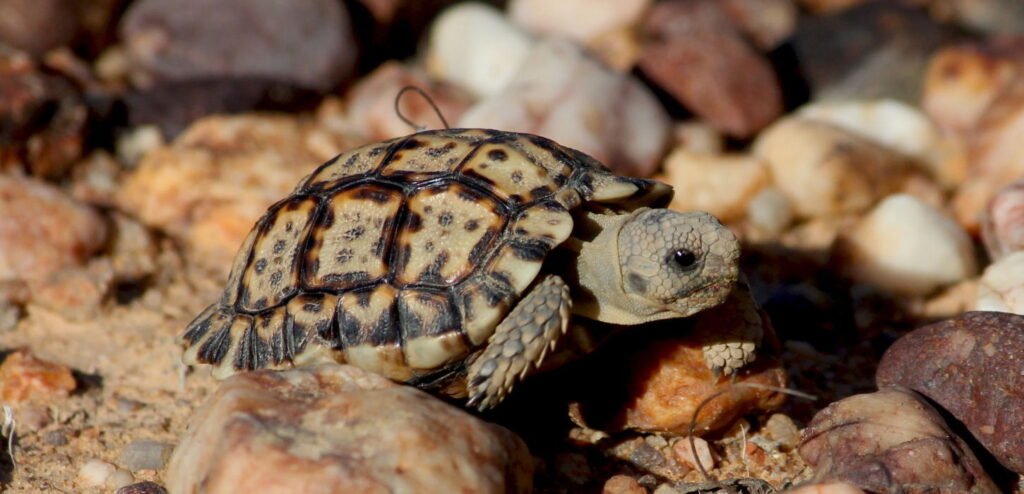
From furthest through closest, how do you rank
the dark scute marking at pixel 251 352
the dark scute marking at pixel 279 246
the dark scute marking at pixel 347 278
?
the dark scute marking at pixel 279 246 < the dark scute marking at pixel 251 352 < the dark scute marking at pixel 347 278

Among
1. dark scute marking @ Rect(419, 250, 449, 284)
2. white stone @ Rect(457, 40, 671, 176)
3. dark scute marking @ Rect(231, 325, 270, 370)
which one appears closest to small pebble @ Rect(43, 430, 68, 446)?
dark scute marking @ Rect(231, 325, 270, 370)

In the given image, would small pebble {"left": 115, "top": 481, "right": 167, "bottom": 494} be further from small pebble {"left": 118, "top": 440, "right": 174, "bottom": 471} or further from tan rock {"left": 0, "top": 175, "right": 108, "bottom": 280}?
tan rock {"left": 0, "top": 175, "right": 108, "bottom": 280}

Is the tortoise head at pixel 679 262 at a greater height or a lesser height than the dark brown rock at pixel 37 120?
greater

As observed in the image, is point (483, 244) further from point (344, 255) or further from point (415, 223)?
point (344, 255)

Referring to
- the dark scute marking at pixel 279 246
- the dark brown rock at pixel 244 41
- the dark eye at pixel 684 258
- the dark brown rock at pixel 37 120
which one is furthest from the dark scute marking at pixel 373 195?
the dark brown rock at pixel 244 41

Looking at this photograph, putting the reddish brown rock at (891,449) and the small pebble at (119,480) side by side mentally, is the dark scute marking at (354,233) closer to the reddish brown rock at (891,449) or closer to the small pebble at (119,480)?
the small pebble at (119,480)

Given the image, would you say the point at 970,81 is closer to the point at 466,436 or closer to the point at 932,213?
the point at 932,213
